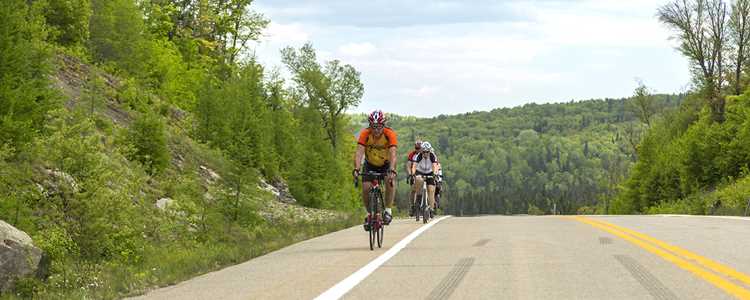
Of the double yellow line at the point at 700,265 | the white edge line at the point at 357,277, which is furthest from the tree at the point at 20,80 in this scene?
the double yellow line at the point at 700,265

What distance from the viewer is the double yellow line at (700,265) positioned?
7918 millimetres

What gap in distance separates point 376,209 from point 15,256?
550cm

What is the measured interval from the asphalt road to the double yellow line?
0.01 metres

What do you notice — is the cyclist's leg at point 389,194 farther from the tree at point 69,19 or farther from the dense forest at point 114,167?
the tree at point 69,19

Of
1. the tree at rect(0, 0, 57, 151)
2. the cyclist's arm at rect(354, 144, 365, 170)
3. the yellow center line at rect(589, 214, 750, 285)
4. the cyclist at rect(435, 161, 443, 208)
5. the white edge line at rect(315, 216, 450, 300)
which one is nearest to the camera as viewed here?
the white edge line at rect(315, 216, 450, 300)

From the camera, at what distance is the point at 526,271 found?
31.0 feet

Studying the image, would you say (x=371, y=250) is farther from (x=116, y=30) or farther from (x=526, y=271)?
(x=116, y=30)

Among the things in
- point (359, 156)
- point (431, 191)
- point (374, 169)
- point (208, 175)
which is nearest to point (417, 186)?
point (431, 191)

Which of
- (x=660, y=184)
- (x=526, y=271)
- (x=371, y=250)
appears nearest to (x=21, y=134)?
(x=371, y=250)

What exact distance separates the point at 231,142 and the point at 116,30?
2003 cm

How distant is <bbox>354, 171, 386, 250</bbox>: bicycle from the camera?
13.3 metres

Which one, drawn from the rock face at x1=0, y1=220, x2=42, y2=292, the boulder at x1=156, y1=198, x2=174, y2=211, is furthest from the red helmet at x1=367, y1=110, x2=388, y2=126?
the boulder at x1=156, y1=198, x2=174, y2=211

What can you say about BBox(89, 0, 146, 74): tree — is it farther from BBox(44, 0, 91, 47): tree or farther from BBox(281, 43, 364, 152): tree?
BBox(281, 43, 364, 152): tree

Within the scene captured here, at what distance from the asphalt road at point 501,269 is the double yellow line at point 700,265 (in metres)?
0.01
